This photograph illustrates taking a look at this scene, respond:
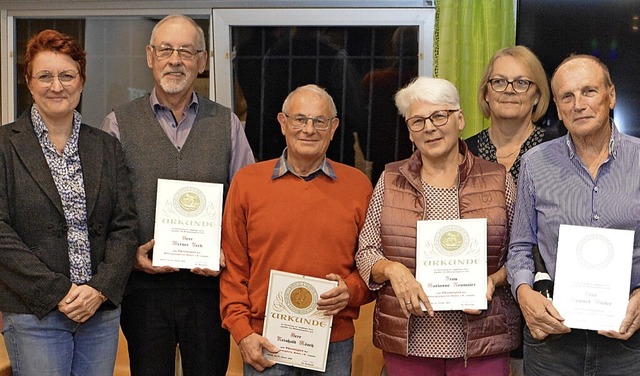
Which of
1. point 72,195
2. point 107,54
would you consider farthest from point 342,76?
point 72,195

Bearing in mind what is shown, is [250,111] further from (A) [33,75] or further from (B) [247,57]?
(A) [33,75]

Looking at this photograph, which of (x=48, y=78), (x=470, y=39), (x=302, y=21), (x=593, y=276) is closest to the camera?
(x=593, y=276)

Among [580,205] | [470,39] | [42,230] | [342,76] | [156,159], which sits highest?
[470,39]

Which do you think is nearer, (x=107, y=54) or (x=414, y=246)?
(x=414, y=246)

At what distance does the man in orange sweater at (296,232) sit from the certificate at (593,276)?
2.30 ft

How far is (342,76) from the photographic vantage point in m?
4.34

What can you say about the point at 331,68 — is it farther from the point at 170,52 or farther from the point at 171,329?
the point at 171,329

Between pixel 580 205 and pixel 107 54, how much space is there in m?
3.31

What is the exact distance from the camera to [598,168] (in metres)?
2.21

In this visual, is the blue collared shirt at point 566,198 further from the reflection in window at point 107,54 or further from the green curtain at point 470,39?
the reflection in window at point 107,54

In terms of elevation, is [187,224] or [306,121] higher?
[306,121]

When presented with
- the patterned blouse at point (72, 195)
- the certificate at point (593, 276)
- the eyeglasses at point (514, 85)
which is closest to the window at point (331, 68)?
the eyeglasses at point (514, 85)

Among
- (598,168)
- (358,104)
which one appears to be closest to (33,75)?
(598,168)

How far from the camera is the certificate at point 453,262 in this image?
7.64ft
